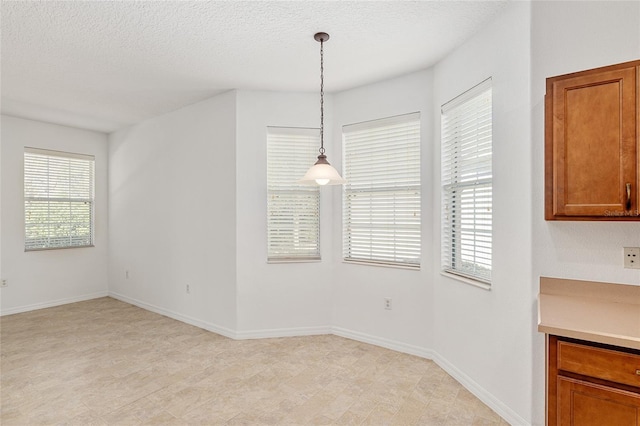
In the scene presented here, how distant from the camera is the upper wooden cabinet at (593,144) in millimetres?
1684

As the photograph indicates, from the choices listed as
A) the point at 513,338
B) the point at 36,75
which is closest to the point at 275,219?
the point at 513,338

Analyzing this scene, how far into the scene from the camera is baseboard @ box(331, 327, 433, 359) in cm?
334

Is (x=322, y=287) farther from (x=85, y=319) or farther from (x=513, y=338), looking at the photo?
(x=85, y=319)

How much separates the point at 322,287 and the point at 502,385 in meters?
2.04

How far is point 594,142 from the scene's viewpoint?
1.78 m

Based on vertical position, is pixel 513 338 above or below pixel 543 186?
below

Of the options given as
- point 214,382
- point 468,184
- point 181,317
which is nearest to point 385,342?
point 214,382

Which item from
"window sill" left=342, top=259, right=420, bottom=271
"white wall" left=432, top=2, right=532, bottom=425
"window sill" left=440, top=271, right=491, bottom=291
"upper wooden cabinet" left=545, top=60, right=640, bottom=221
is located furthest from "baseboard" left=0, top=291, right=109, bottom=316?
Result: "upper wooden cabinet" left=545, top=60, right=640, bottom=221

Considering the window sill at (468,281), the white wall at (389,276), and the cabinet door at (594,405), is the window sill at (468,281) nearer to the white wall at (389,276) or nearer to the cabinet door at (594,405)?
the white wall at (389,276)

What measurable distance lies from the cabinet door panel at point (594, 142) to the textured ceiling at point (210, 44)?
98 centimetres

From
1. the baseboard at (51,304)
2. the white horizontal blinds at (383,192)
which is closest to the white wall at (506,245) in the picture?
the white horizontal blinds at (383,192)

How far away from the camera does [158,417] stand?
236cm

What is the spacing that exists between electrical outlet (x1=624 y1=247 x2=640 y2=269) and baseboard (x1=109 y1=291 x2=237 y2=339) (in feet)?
11.5

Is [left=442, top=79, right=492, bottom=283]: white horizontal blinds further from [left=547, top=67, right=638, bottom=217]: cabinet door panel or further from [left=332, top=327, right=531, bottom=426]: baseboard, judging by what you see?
[left=332, top=327, right=531, bottom=426]: baseboard
